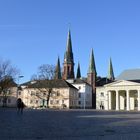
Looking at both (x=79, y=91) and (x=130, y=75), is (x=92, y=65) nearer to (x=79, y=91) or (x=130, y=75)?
(x=79, y=91)

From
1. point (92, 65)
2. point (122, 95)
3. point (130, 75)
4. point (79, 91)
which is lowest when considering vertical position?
point (122, 95)

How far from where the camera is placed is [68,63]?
6255 inches

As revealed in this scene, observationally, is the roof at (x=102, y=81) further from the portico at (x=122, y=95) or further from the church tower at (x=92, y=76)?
the portico at (x=122, y=95)

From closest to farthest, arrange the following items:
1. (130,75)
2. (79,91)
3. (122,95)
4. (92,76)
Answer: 1. (122,95)
2. (130,75)
3. (79,91)
4. (92,76)

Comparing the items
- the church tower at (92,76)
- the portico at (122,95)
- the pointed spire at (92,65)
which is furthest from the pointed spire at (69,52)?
the portico at (122,95)

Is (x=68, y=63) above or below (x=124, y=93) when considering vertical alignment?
above

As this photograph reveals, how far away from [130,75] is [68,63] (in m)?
38.4

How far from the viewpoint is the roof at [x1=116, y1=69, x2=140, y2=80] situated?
127 m

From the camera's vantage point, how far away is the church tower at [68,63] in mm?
156875

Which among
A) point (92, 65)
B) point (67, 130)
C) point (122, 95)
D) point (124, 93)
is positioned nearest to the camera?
point (67, 130)

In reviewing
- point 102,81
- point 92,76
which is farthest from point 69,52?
point 102,81

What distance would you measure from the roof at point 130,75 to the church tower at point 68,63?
109 feet

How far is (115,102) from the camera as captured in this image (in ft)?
414

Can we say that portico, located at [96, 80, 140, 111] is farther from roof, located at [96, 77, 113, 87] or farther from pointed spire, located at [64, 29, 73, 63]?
roof, located at [96, 77, 113, 87]
